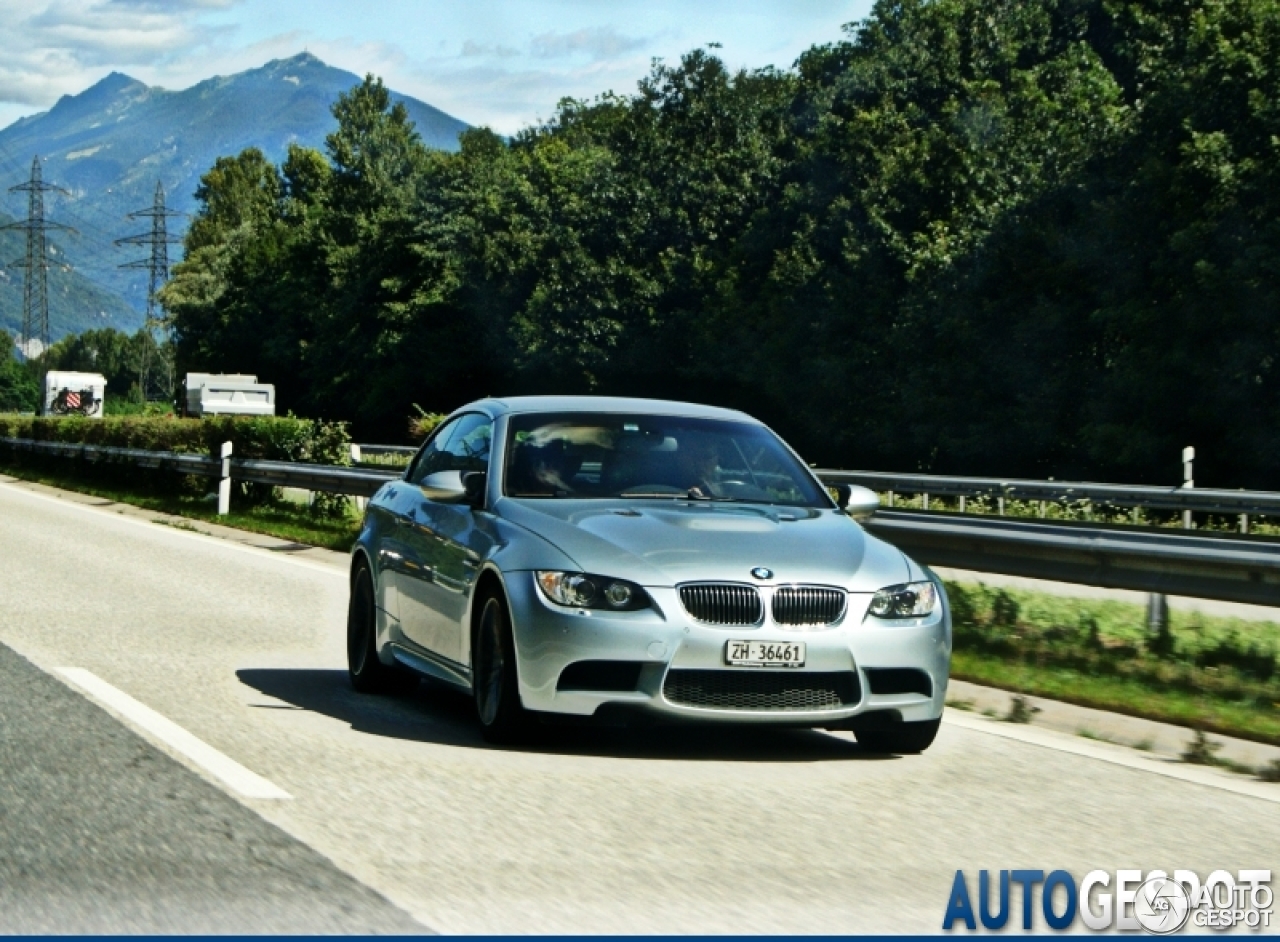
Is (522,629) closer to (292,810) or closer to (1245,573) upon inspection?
(292,810)

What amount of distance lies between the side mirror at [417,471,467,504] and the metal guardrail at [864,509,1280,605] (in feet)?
12.2

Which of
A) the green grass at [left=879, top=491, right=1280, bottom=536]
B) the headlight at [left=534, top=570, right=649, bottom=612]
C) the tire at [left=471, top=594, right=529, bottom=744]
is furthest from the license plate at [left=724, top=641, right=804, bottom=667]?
the green grass at [left=879, top=491, right=1280, bottom=536]

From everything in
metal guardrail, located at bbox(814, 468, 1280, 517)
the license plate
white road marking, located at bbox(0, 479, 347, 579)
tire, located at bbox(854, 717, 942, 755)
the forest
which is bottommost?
white road marking, located at bbox(0, 479, 347, 579)

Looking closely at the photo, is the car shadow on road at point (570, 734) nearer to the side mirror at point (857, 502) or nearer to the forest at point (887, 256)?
the side mirror at point (857, 502)

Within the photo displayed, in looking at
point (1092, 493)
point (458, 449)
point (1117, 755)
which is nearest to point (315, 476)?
point (1092, 493)

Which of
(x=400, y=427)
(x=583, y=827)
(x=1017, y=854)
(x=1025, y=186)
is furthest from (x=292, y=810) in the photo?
(x=400, y=427)

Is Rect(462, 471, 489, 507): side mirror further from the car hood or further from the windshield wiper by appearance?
the windshield wiper

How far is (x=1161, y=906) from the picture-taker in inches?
213

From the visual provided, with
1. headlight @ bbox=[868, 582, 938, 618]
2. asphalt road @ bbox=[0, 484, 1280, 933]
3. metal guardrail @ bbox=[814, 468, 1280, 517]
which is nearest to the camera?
asphalt road @ bbox=[0, 484, 1280, 933]

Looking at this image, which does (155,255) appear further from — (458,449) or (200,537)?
(458,449)

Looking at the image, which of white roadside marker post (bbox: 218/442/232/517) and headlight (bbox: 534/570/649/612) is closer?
headlight (bbox: 534/570/649/612)

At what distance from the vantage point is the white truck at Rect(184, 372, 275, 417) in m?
60.9

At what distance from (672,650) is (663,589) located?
232 millimetres

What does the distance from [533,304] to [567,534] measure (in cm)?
6098
